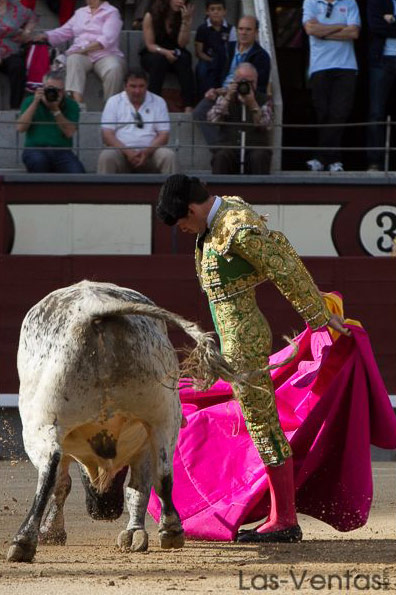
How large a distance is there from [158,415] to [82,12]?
5050mm

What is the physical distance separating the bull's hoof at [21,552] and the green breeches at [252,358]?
0.83m

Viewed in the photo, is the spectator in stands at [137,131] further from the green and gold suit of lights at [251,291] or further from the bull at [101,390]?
the bull at [101,390]

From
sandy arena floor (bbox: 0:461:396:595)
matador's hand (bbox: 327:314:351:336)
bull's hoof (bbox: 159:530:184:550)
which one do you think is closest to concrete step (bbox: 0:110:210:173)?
sandy arena floor (bbox: 0:461:396:595)

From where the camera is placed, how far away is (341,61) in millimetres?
8453

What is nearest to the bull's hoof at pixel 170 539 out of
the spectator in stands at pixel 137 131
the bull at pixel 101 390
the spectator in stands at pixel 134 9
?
the bull at pixel 101 390

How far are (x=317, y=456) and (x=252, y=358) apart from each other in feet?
1.95

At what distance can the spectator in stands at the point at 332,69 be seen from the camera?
845cm

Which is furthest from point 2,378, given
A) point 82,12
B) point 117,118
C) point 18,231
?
point 82,12

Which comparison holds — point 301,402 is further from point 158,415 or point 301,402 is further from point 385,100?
Answer: point 385,100

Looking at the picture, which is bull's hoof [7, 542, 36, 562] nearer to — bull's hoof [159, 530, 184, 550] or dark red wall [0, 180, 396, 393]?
bull's hoof [159, 530, 184, 550]

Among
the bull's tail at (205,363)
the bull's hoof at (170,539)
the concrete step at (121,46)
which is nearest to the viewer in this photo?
the bull's tail at (205,363)

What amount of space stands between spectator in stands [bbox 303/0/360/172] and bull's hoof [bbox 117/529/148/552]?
434 cm

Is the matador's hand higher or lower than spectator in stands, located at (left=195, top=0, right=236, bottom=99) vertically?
lower

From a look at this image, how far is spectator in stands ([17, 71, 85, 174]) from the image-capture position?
311 inches
